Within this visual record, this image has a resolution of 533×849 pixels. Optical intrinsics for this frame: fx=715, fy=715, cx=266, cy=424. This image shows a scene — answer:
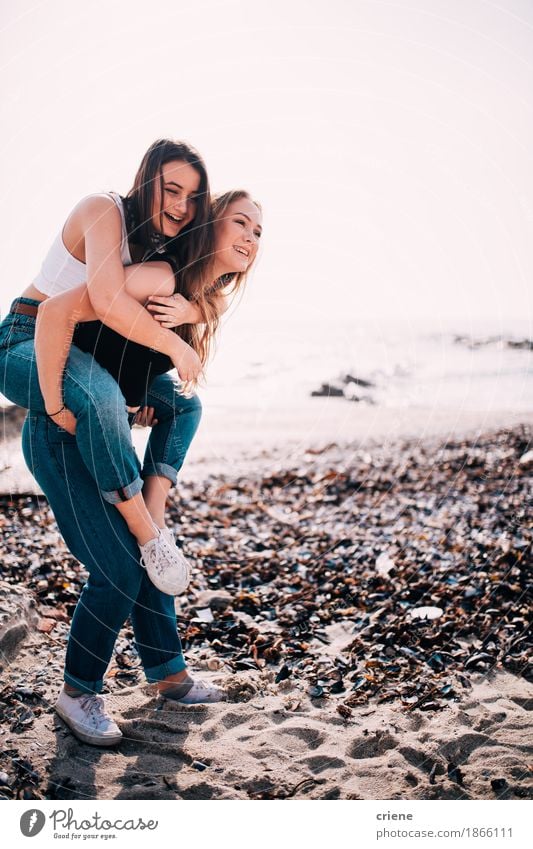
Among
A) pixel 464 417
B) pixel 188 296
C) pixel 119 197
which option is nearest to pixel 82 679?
pixel 188 296

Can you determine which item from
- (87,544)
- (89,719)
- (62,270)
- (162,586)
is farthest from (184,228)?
(89,719)

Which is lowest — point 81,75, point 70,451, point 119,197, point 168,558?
point 168,558

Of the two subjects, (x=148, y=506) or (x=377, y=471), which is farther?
(x=377, y=471)

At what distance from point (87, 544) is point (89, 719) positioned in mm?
623

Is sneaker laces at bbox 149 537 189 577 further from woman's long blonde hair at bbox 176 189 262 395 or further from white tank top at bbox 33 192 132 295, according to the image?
white tank top at bbox 33 192 132 295

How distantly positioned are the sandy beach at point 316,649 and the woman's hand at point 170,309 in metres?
1.49

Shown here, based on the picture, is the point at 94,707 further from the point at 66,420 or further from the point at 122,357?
the point at 122,357

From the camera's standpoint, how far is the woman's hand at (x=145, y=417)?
2891mm

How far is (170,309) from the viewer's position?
2.63 meters

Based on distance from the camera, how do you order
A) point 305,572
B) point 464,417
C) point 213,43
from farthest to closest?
point 464,417, point 305,572, point 213,43

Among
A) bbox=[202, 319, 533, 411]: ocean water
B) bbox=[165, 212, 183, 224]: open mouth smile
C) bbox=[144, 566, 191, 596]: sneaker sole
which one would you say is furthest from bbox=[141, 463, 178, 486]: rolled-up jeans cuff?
bbox=[202, 319, 533, 411]: ocean water

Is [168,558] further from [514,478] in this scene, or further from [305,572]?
[514,478]

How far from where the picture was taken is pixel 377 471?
6.38 meters
